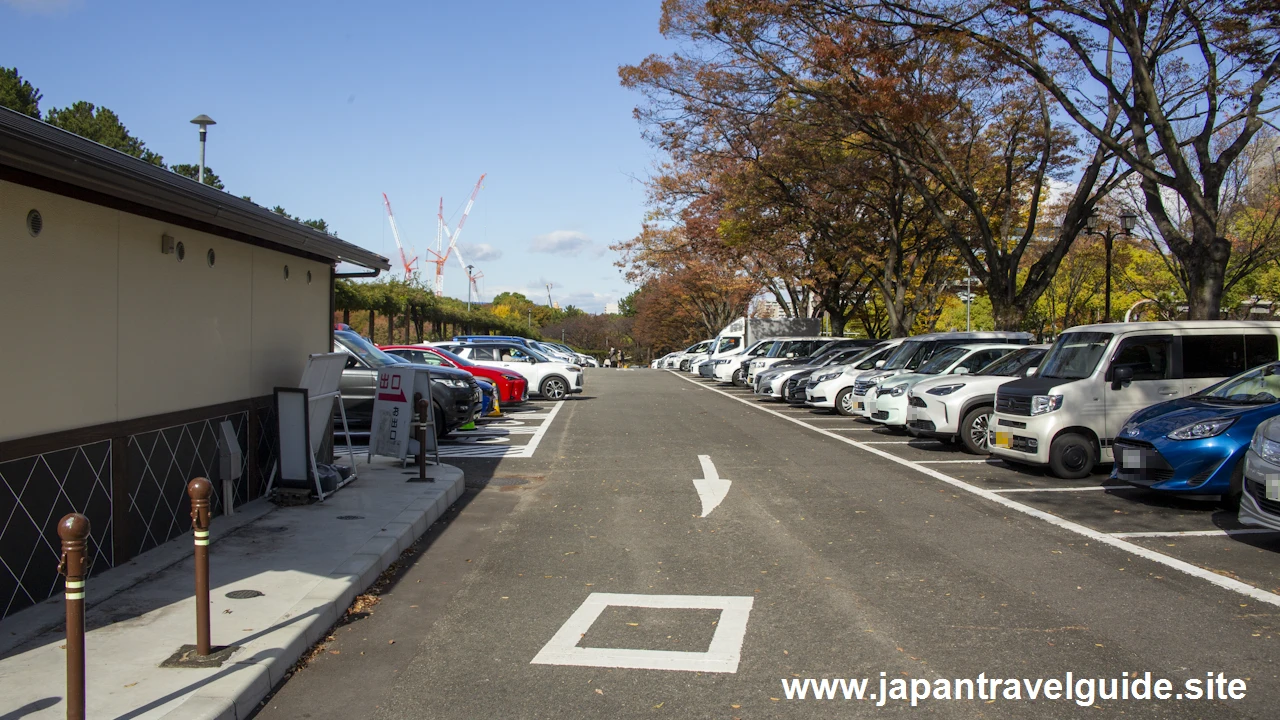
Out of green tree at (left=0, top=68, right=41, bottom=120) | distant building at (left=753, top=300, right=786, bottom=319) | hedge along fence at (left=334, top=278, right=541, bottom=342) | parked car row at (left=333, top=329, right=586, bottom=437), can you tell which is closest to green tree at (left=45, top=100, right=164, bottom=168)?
green tree at (left=0, top=68, right=41, bottom=120)

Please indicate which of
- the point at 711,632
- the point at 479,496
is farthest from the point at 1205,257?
the point at 711,632

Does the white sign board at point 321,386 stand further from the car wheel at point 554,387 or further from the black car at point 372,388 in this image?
the car wheel at point 554,387

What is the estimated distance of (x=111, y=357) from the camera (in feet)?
21.2

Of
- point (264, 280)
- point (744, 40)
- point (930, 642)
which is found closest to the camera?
point (930, 642)

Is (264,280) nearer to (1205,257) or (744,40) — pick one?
(744,40)

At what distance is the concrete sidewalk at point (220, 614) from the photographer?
13.7 ft

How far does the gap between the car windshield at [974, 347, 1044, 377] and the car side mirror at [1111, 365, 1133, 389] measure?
2.82m

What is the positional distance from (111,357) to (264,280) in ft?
9.53

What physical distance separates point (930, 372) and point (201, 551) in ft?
44.3

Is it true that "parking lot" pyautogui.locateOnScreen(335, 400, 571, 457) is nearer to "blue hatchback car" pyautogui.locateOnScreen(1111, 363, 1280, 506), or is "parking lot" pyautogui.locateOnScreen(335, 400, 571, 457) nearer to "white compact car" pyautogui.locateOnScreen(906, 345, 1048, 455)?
"white compact car" pyautogui.locateOnScreen(906, 345, 1048, 455)

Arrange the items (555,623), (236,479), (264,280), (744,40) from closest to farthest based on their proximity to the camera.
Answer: (555,623), (236,479), (264,280), (744,40)

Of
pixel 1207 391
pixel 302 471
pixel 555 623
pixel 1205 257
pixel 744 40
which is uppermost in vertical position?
pixel 744 40

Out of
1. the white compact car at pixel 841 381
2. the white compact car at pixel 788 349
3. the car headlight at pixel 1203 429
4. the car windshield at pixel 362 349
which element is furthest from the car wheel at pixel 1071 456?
the white compact car at pixel 788 349

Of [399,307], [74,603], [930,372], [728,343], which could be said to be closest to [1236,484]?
[930,372]
